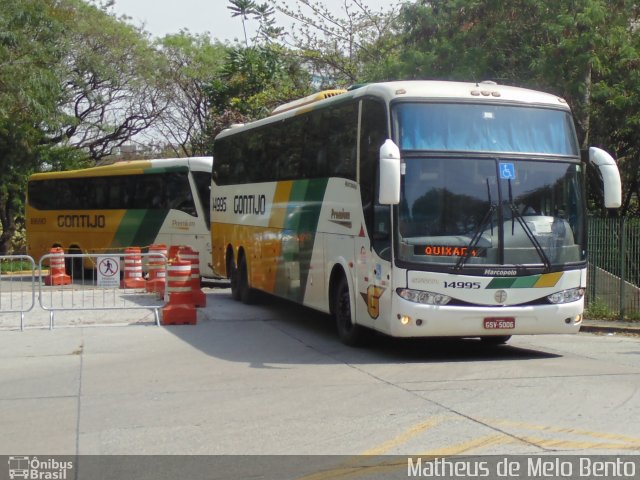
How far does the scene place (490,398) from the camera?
31.6ft

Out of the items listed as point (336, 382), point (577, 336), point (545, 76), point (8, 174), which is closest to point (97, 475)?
point (336, 382)

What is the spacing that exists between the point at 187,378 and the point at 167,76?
3739 cm

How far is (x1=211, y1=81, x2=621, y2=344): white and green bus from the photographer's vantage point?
12.0m

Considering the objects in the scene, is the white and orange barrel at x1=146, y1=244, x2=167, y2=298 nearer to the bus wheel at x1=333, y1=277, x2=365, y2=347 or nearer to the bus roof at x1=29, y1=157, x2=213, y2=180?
the bus roof at x1=29, y1=157, x2=213, y2=180

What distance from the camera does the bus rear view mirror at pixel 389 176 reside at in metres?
11.4

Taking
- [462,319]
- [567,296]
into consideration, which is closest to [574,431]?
[462,319]

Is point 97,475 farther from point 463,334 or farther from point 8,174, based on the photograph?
point 8,174

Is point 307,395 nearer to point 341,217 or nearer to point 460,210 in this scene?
point 460,210

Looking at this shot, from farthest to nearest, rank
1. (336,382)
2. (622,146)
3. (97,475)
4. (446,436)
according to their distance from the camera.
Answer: (622,146)
(336,382)
(446,436)
(97,475)

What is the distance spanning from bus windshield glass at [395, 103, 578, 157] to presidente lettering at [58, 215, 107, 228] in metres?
19.6

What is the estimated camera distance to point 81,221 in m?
31.1

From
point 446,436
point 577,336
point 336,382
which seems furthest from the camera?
point 577,336

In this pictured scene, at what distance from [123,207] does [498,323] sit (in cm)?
1940

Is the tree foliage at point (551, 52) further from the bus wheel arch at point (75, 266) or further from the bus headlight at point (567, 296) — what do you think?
the bus wheel arch at point (75, 266)
